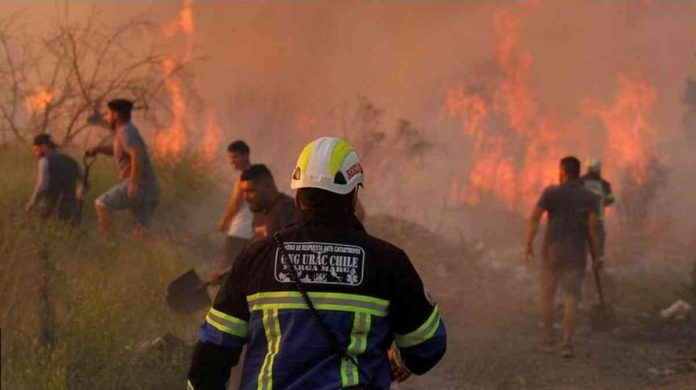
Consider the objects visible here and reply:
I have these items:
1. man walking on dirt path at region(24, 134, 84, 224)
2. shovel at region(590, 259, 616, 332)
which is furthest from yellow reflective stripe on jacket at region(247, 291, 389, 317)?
shovel at region(590, 259, 616, 332)

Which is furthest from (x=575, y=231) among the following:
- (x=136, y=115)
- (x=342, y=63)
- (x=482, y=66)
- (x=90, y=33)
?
(x=342, y=63)

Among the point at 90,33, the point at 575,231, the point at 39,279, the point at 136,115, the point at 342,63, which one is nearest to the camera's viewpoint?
the point at 39,279

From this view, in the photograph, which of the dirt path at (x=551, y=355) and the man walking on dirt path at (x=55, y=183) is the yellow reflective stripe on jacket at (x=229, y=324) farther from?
the man walking on dirt path at (x=55, y=183)

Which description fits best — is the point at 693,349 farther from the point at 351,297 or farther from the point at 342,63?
the point at 342,63

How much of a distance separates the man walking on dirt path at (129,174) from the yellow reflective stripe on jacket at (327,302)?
203 inches

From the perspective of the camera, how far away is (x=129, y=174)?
23.9 ft

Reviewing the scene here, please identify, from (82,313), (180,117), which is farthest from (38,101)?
(82,313)

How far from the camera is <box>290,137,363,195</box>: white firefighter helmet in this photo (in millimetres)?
2256

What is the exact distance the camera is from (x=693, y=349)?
7000mm

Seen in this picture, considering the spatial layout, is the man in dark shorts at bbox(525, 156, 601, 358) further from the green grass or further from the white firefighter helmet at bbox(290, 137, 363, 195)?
the white firefighter helmet at bbox(290, 137, 363, 195)

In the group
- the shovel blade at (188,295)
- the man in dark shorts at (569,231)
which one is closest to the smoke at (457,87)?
the man in dark shorts at (569,231)

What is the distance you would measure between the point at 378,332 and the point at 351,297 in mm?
137

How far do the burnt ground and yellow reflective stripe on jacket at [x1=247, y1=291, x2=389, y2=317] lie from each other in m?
3.70

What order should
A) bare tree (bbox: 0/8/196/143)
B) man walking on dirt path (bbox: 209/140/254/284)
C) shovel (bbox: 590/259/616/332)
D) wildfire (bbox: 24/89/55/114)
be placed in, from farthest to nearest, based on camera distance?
wildfire (bbox: 24/89/55/114) → bare tree (bbox: 0/8/196/143) → shovel (bbox: 590/259/616/332) → man walking on dirt path (bbox: 209/140/254/284)
